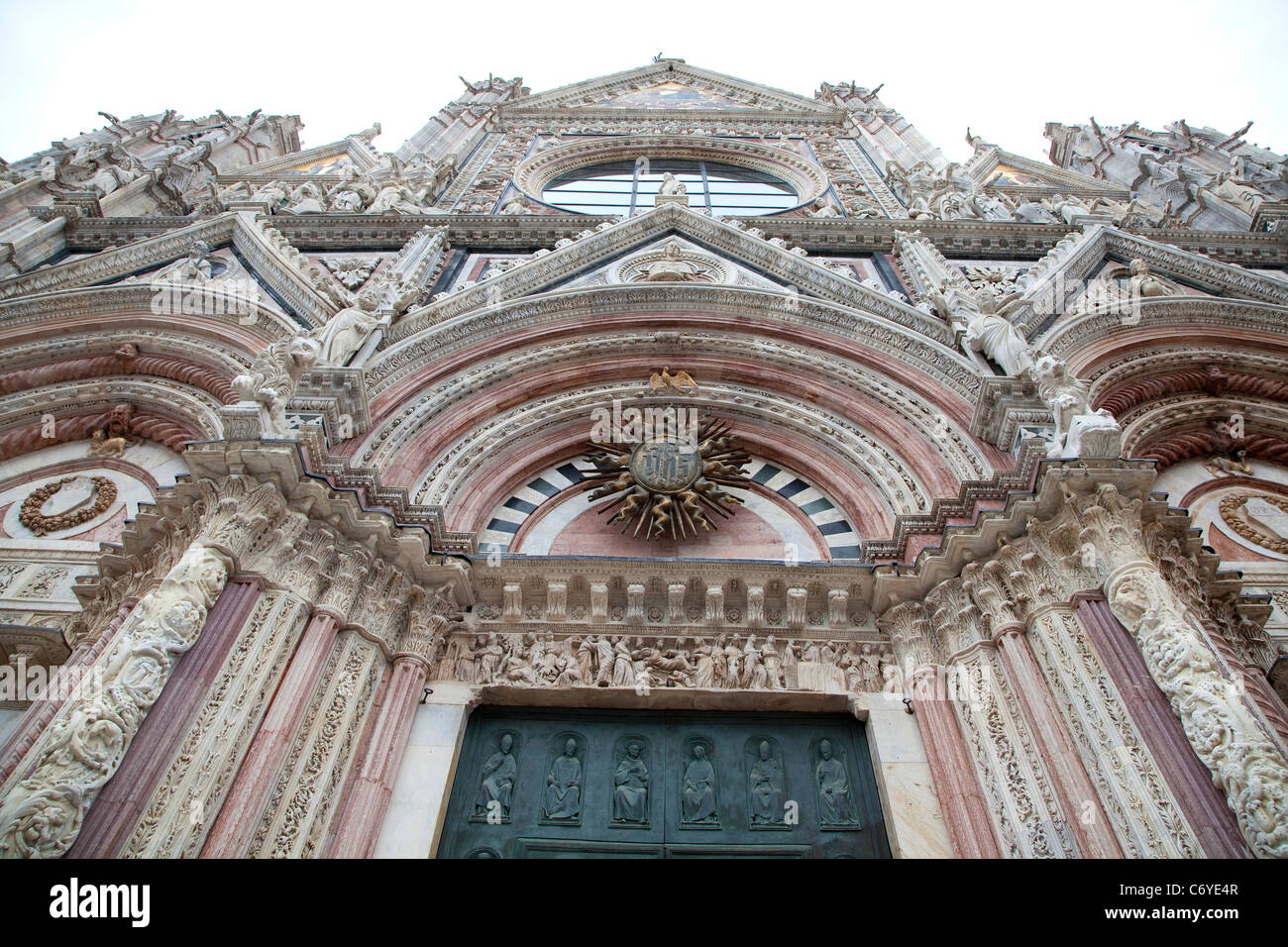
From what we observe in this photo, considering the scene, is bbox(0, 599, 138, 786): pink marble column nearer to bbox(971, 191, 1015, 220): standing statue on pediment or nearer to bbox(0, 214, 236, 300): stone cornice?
bbox(0, 214, 236, 300): stone cornice

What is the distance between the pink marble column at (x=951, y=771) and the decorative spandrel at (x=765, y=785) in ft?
3.28

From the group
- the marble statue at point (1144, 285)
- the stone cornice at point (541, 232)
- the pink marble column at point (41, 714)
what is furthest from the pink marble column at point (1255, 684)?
the stone cornice at point (541, 232)

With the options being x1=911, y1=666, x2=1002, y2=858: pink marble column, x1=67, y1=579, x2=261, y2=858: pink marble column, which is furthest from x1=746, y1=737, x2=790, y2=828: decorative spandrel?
x1=67, y1=579, x2=261, y2=858: pink marble column

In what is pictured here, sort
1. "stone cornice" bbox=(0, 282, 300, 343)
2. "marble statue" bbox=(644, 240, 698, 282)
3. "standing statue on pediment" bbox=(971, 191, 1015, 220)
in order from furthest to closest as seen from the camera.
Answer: "standing statue on pediment" bbox=(971, 191, 1015, 220) → "marble statue" bbox=(644, 240, 698, 282) → "stone cornice" bbox=(0, 282, 300, 343)

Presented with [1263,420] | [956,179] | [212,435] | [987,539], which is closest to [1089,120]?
[956,179]

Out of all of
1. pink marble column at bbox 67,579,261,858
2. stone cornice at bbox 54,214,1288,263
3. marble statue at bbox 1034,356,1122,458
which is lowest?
pink marble column at bbox 67,579,261,858

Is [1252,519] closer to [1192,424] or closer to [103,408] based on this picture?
[1192,424]

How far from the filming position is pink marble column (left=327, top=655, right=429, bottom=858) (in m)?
5.18

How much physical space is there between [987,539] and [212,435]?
6.82 m

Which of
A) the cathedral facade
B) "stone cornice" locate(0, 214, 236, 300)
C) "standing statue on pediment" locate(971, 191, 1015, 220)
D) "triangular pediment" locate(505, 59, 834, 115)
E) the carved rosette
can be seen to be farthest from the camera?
"triangular pediment" locate(505, 59, 834, 115)

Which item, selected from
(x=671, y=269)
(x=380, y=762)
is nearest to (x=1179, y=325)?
(x=671, y=269)

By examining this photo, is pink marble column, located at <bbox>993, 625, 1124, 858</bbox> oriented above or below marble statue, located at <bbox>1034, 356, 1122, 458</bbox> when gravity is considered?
below

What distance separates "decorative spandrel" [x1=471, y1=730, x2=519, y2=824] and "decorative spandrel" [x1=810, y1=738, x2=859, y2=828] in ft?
6.83
